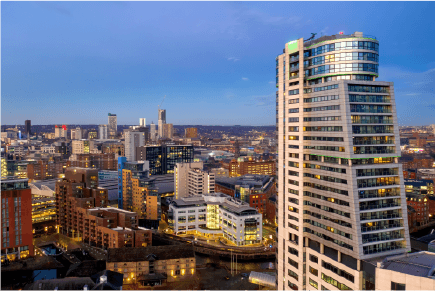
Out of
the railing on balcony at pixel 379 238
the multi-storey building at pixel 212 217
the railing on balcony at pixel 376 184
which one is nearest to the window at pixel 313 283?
the railing on balcony at pixel 379 238

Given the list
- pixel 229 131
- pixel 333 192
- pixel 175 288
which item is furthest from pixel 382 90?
pixel 229 131

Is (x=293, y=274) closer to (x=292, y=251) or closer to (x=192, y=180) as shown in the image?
(x=292, y=251)

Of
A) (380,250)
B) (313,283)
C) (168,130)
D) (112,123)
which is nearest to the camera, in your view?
(380,250)

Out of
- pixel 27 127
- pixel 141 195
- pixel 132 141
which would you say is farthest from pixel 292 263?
pixel 27 127

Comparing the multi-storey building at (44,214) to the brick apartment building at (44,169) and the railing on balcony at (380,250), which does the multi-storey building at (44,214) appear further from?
the railing on balcony at (380,250)

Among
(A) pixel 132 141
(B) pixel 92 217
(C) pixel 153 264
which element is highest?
(A) pixel 132 141

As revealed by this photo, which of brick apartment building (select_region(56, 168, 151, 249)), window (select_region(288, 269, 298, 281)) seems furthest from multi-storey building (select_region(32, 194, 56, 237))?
window (select_region(288, 269, 298, 281))

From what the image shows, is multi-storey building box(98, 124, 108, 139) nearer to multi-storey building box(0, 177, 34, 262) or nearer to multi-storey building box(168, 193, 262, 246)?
multi-storey building box(168, 193, 262, 246)
